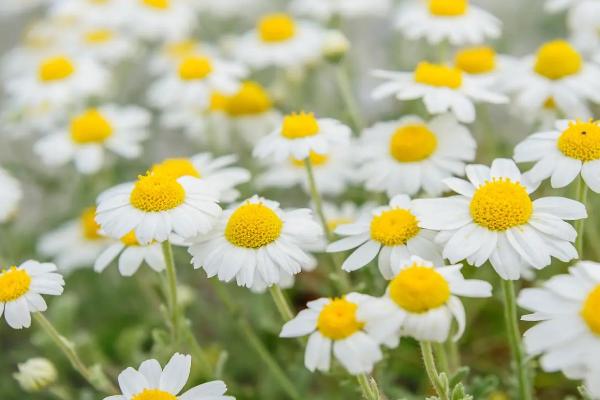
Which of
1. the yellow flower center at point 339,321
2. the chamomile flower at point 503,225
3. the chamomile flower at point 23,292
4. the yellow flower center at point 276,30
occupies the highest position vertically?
the chamomile flower at point 503,225

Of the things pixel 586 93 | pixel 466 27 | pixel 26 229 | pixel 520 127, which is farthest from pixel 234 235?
pixel 520 127

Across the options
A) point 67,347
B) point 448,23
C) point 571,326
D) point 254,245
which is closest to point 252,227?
point 254,245

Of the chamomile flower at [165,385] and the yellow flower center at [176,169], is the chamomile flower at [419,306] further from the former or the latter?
the yellow flower center at [176,169]

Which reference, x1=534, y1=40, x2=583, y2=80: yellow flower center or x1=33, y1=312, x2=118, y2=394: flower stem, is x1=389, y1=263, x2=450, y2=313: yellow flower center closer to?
x1=33, y1=312, x2=118, y2=394: flower stem

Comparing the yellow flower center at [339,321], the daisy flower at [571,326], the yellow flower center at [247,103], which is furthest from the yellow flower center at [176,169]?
the daisy flower at [571,326]

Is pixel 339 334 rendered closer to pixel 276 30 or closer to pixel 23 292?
pixel 23 292
